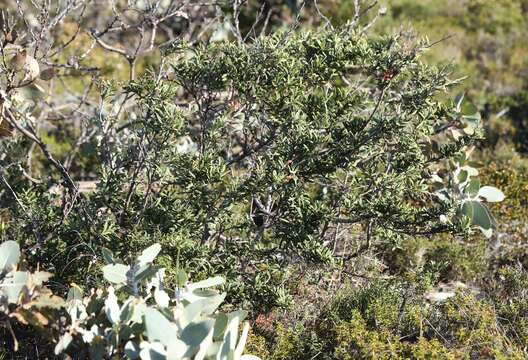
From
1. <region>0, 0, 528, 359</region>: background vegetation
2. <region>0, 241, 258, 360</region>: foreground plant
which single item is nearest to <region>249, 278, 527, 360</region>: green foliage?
<region>0, 0, 528, 359</region>: background vegetation

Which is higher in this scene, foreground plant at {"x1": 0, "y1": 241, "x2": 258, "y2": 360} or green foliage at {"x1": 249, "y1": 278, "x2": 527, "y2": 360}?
foreground plant at {"x1": 0, "y1": 241, "x2": 258, "y2": 360}

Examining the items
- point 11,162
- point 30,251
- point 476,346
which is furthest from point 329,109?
point 11,162

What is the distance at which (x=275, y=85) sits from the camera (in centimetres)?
358

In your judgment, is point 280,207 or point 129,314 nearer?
point 129,314

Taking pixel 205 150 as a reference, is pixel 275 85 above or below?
above

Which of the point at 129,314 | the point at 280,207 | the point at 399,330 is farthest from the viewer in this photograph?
the point at 280,207

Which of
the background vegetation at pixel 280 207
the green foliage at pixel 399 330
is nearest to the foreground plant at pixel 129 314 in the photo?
the background vegetation at pixel 280 207

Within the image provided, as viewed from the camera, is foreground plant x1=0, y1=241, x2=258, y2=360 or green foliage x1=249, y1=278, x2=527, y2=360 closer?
foreground plant x1=0, y1=241, x2=258, y2=360

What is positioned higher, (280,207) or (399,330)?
(280,207)

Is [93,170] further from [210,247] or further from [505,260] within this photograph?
[505,260]

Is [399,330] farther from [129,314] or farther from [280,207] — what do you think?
[129,314]

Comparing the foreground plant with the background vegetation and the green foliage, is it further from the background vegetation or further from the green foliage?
the green foliage

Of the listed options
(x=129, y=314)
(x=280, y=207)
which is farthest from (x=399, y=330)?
(x=129, y=314)

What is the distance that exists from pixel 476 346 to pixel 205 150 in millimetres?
1676
